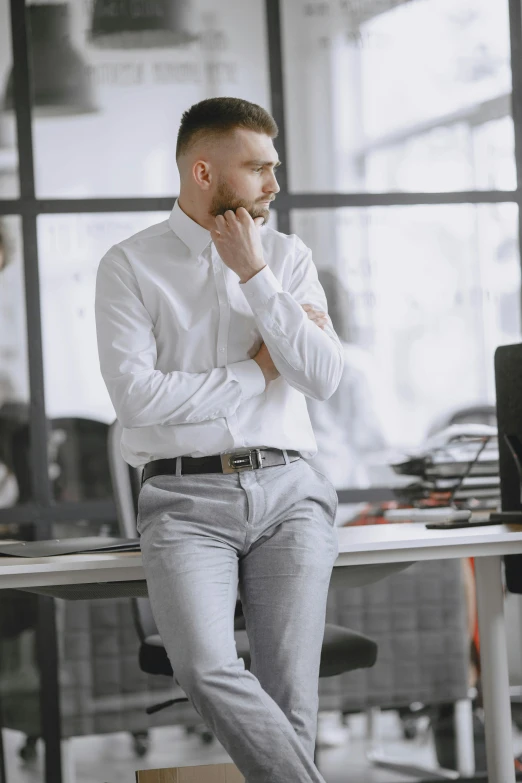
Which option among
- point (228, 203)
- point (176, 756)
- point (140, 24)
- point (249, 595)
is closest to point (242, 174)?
point (228, 203)

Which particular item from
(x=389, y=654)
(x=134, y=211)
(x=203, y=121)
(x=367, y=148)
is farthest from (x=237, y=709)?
(x=367, y=148)

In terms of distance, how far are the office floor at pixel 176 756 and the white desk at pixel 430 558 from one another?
41.0 inches

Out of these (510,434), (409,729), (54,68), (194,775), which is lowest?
(409,729)

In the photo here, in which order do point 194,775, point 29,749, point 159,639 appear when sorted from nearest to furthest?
point 194,775 → point 159,639 → point 29,749

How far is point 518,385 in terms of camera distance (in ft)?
7.80

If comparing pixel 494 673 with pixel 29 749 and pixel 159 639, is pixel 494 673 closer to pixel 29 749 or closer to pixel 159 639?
pixel 159 639

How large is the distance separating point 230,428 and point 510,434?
0.80 m

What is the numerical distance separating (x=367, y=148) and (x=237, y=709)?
9.35 feet

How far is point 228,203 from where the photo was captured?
207 cm

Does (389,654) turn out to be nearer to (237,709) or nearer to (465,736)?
(465,736)

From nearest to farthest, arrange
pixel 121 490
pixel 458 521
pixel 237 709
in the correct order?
pixel 237 709
pixel 458 521
pixel 121 490

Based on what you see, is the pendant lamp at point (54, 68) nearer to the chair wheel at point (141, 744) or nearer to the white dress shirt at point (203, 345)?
the white dress shirt at point (203, 345)

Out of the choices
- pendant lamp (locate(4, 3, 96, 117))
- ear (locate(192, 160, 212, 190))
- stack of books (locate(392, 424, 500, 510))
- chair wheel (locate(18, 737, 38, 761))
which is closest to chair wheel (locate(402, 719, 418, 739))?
stack of books (locate(392, 424, 500, 510))

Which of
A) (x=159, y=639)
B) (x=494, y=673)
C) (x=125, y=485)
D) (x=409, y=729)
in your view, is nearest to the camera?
(x=494, y=673)
